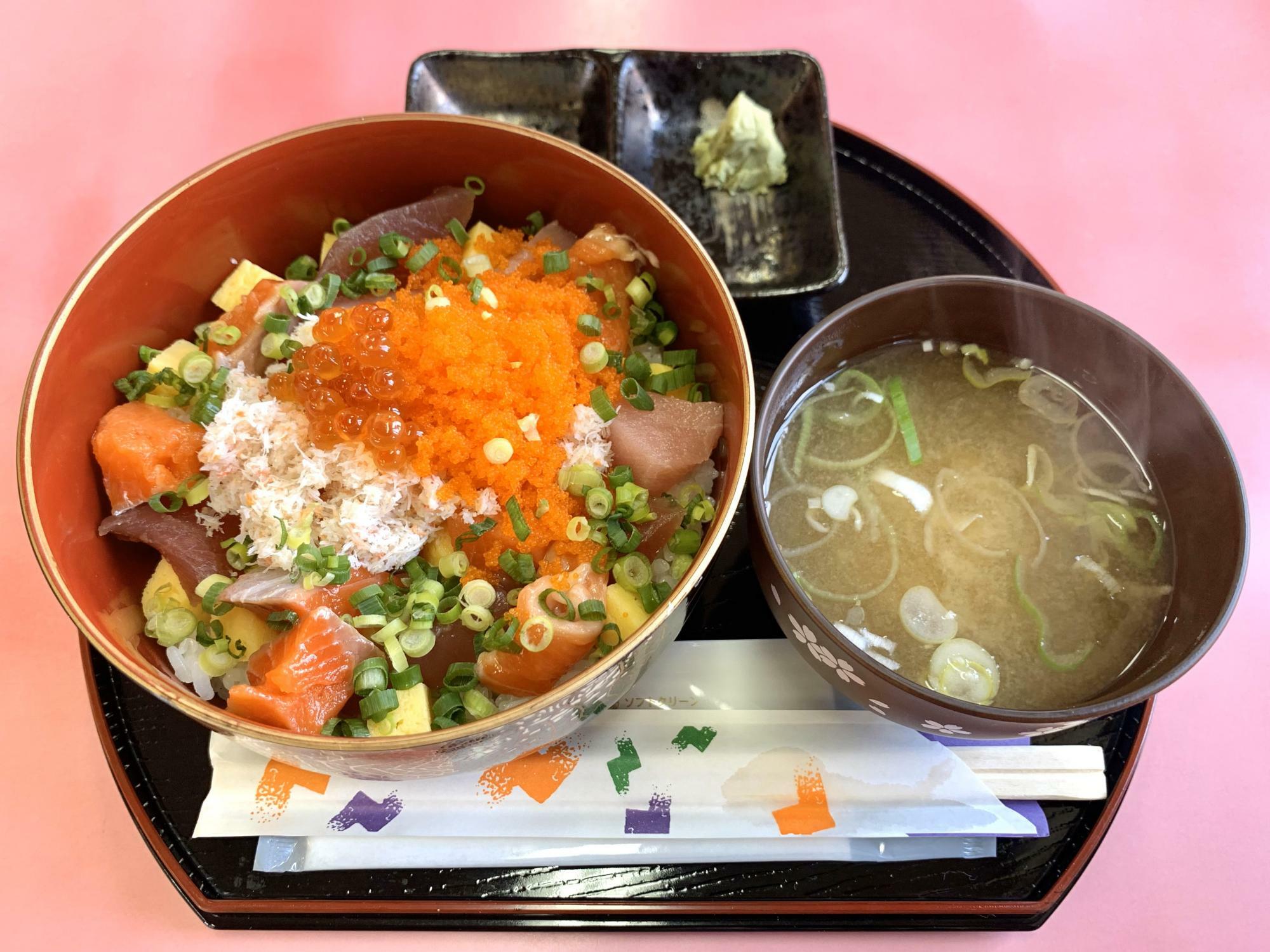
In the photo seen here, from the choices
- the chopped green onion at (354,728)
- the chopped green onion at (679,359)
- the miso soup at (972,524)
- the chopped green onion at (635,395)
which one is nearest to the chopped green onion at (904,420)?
the miso soup at (972,524)

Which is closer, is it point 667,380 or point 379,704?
point 379,704

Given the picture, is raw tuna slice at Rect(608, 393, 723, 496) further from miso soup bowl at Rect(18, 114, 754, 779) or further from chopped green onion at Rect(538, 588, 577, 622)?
chopped green onion at Rect(538, 588, 577, 622)

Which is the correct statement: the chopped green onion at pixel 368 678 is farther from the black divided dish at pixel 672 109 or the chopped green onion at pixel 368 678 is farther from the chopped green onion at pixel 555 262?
the black divided dish at pixel 672 109

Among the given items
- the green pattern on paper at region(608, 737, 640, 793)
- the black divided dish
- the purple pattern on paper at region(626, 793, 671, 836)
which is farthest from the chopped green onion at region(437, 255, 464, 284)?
the purple pattern on paper at region(626, 793, 671, 836)

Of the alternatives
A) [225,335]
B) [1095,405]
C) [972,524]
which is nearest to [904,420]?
[972,524]

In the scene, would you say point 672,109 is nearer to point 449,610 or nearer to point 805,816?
point 449,610
